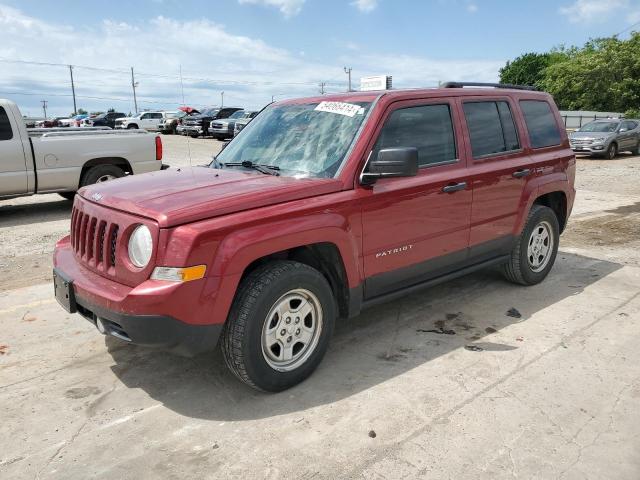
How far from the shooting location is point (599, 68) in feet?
151

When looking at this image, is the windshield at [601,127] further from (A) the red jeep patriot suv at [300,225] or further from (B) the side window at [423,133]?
(B) the side window at [423,133]

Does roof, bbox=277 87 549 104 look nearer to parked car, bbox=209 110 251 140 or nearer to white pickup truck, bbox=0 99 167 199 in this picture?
white pickup truck, bbox=0 99 167 199

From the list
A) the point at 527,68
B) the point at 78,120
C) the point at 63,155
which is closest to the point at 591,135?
the point at 63,155

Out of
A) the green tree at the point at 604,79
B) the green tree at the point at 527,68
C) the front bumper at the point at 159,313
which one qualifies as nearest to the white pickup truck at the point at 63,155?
the front bumper at the point at 159,313

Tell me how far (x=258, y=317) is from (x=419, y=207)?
1550 millimetres

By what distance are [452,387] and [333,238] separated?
4.02 feet

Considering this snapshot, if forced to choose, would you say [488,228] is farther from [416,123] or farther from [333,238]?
[333,238]

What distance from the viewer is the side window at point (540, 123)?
5.23 metres

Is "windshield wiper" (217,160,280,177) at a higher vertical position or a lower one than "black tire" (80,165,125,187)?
higher

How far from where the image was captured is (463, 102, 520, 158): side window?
4559mm

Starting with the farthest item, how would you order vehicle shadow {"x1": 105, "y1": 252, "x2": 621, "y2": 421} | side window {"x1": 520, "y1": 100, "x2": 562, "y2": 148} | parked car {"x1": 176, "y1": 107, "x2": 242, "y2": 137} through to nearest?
parked car {"x1": 176, "y1": 107, "x2": 242, "y2": 137}
side window {"x1": 520, "y1": 100, "x2": 562, "y2": 148}
vehicle shadow {"x1": 105, "y1": 252, "x2": 621, "y2": 421}

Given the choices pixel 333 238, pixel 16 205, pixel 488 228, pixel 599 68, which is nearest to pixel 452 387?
pixel 333 238

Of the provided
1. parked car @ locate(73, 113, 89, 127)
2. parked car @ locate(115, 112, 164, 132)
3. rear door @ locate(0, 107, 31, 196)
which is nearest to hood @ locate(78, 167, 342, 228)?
rear door @ locate(0, 107, 31, 196)

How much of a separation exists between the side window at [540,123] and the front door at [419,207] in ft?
4.04
